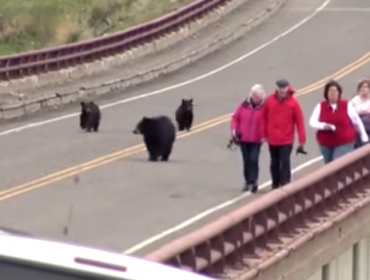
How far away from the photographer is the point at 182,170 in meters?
20.6

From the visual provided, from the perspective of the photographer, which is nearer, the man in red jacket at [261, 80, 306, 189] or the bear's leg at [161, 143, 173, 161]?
the man in red jacket at [261, 80, 306, 189]

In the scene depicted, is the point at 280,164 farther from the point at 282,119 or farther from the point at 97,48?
the point at 97,48

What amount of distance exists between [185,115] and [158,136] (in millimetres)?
3468

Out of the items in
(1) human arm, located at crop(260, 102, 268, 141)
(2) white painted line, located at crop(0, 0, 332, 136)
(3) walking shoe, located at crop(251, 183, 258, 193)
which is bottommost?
(3) walking shoe, located at crop(251, 183, 258, 193)

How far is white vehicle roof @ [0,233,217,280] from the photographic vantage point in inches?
164

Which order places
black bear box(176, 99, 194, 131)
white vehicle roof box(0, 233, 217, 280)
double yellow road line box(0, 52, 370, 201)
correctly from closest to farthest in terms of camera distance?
white vehicle roof box(0, 233, 217, 280), double yellow road line box(0, 52, 370, 201), black bear box(176, 99, 194, 131)

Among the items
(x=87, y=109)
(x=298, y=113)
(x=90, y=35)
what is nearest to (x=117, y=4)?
(x=90, y=35)

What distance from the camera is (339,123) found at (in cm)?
1498

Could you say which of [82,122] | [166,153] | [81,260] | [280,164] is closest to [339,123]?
[280,164]

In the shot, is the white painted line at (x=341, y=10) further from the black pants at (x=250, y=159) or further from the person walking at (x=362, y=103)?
the person walking at (x=362, y=103)

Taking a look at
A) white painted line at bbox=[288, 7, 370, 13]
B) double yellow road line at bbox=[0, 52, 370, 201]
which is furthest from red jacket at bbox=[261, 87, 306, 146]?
white painted line at bbox=[288, 7, 370, 13]

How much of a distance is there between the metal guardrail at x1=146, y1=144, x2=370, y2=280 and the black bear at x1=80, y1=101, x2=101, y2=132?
10.4 m

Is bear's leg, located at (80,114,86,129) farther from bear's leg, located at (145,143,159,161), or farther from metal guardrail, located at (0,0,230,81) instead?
metal guardrail, located at (0,0,230,81)

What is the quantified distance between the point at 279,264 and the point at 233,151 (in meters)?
11.0
